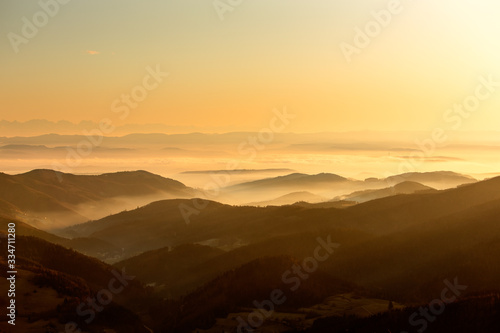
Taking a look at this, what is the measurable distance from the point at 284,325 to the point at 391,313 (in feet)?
34.2

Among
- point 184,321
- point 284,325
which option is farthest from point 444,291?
point 184,321

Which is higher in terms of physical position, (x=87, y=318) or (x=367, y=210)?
(x=367, y=210)

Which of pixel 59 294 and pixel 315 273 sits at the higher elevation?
pixel 315 273

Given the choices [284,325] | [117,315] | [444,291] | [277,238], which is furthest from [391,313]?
[277,238]

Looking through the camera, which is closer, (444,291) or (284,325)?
(284,325)

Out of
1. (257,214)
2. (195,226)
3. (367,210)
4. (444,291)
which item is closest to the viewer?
A: (444,291)

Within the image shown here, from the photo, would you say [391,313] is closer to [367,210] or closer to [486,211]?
[486,211]

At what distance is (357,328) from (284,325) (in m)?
10.0

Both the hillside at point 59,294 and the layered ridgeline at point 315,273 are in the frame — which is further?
the layered ridgeline at point 315,273

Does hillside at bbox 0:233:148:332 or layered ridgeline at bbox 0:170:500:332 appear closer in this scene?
hillside at bbox 0:233:148:332

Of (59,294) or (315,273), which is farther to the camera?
(315,273)

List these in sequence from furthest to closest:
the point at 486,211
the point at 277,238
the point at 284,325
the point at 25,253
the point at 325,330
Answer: the point at 277,238
the point at 486,211
the point at 25,253
the point at 284,325
the point at 325,330

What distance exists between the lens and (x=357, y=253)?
87750 mm

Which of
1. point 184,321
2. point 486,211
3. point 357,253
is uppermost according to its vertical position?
point 486,211
